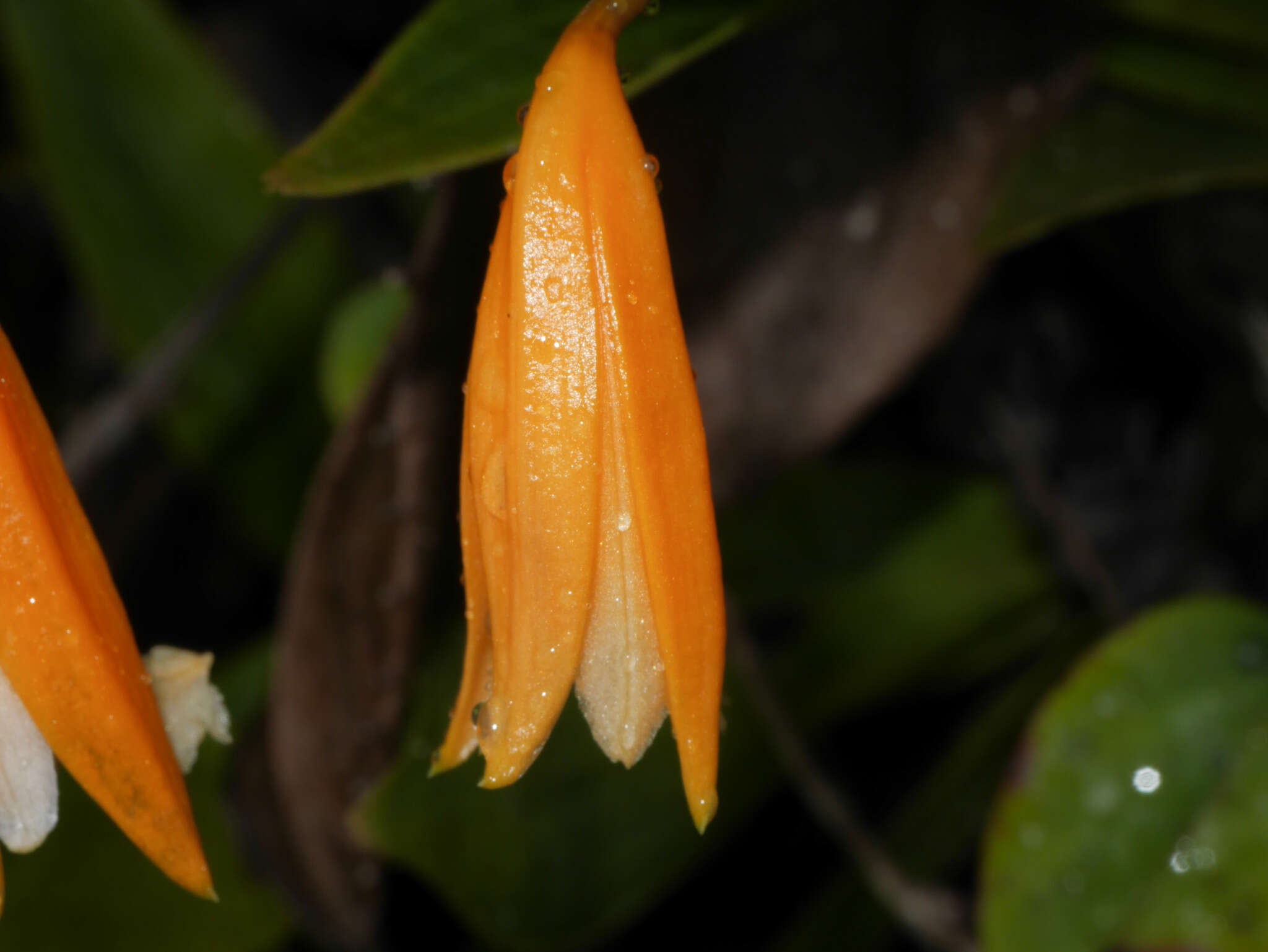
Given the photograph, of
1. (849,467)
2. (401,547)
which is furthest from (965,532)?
(401,547)

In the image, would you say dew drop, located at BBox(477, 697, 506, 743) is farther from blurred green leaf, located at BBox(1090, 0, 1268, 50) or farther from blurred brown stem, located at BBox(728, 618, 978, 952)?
blurred green leaf, located at BBox(1090, 0, 1268, 50)

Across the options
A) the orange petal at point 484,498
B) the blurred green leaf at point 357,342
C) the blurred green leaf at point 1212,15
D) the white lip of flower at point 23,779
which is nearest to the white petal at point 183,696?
the white lip of flower at point 23,779

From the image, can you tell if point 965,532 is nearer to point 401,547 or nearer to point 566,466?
point 401,547

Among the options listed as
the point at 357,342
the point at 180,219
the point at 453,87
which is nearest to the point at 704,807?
the point at 453,87

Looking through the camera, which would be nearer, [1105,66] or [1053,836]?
[1053,836]

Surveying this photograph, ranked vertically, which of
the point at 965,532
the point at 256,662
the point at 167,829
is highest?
the point at 167,829

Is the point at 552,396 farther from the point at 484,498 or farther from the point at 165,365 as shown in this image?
the point at 165,365

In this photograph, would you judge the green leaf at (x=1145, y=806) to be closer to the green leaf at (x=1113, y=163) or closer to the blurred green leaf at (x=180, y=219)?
the green leaf at (x=1113, y=163)
